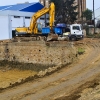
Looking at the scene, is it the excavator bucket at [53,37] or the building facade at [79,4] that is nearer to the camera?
the excavator bucket at [53,37]

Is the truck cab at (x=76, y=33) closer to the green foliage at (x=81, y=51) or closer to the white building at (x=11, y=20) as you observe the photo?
the green foliage at (x=81, y=51)

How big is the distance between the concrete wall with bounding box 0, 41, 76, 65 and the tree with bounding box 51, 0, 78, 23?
25164 millimetres

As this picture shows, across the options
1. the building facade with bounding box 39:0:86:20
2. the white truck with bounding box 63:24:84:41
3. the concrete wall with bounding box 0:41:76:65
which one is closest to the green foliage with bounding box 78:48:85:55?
the concrete wall with bounding box 0:41:76:65

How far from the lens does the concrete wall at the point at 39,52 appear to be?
24.6 m

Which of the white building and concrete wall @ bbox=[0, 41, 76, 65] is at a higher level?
the white building

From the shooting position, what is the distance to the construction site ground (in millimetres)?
12784

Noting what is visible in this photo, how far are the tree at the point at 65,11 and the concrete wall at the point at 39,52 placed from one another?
25.2 meters

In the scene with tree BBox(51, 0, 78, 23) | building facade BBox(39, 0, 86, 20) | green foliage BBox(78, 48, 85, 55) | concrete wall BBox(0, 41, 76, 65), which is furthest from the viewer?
building facade BBox(39, 0, 86, 20)

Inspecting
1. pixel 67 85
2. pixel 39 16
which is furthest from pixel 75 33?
pixel 67 85

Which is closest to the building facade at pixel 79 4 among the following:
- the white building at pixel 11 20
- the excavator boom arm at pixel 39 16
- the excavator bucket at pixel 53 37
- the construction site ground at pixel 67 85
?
the white building at pixel 11 20

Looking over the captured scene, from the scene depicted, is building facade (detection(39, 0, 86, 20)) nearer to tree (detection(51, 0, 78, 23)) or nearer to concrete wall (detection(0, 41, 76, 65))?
tree (detection(51, 0, 78, 23))

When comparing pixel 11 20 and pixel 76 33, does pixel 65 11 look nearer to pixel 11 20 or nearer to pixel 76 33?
pixel 11 20

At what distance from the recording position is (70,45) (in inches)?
964

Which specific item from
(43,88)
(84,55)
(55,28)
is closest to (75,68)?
Answer: (84,55)
